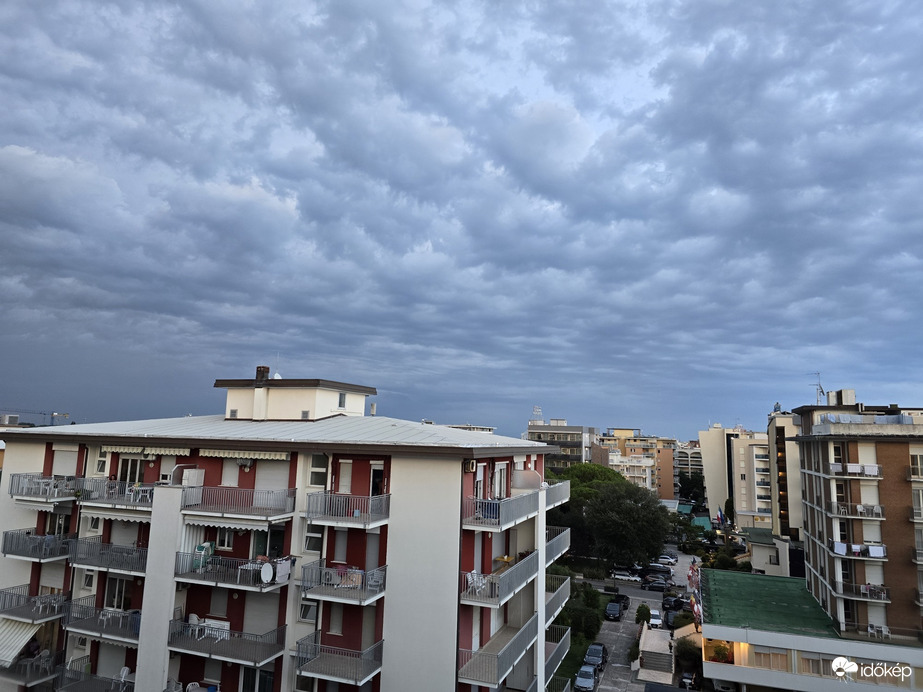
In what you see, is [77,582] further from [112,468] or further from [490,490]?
[490,490]

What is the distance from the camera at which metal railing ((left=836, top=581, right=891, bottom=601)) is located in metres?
34.0

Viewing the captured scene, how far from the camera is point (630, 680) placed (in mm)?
38531

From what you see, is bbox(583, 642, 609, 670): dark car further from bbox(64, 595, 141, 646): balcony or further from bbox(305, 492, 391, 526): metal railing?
bbox(64, 595, 141, 646): balcony

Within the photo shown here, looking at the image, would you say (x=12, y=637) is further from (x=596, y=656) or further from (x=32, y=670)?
(x=596, y=656)

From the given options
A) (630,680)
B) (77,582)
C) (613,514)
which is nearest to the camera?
(77,582)

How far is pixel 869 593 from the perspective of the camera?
3416cm

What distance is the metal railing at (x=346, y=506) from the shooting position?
726 inches

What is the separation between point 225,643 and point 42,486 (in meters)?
11.3

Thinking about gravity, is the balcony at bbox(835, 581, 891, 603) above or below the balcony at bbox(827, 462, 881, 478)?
below

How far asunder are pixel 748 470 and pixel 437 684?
95234 millimetres

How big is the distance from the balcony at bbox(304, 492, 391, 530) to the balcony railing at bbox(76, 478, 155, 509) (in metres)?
7.40

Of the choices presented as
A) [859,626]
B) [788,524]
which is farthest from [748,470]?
[859,626]

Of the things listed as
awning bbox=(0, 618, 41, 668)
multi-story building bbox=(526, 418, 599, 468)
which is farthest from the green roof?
multi-story building bbox=(526, 418, 599, 468)

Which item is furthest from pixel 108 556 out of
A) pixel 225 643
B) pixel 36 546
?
pixel 225 643
